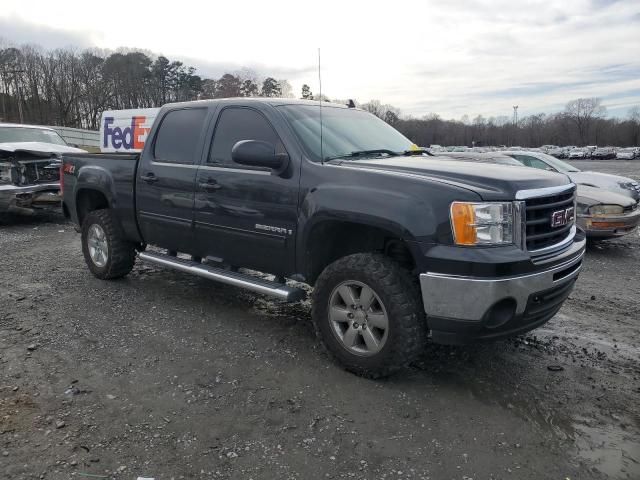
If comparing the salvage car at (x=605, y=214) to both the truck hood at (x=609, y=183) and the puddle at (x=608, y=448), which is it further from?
the puddle at (x=608, y=448)

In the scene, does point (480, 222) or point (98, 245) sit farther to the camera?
point (98, 245)

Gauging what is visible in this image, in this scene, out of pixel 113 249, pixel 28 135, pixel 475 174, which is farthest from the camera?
pixel 28 135

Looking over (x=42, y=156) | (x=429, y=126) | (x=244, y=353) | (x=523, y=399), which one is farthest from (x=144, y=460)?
(x=429, y=126)

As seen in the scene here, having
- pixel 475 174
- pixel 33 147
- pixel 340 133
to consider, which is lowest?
pixel 475 174

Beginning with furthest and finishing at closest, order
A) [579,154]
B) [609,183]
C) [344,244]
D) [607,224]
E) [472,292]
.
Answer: [579,154]
[609,183]
[607,224]
[344,244]
[472,292]

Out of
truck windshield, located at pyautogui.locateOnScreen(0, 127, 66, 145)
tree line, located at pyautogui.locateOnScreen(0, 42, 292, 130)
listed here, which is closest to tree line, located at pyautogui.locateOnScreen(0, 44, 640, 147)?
tree line, located at pyautogui.locateOnScreen(0, 42, 292, 130)

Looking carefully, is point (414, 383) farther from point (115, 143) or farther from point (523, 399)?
point (115, 143)

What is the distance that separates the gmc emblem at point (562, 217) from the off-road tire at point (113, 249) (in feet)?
14.6

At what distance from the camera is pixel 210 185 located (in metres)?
4.59

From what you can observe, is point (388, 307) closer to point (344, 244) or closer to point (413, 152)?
point (344, 244)

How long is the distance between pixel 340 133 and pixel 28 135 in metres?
9.66

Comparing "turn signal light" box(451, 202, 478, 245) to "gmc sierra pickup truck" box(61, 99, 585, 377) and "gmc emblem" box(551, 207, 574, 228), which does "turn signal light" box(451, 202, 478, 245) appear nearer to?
"gmc sierra pickup truck" box(61, 99, 585, 377)

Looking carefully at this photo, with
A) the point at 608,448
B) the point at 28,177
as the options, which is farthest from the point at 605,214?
the point at 28,177

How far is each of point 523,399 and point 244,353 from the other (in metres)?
2.07
